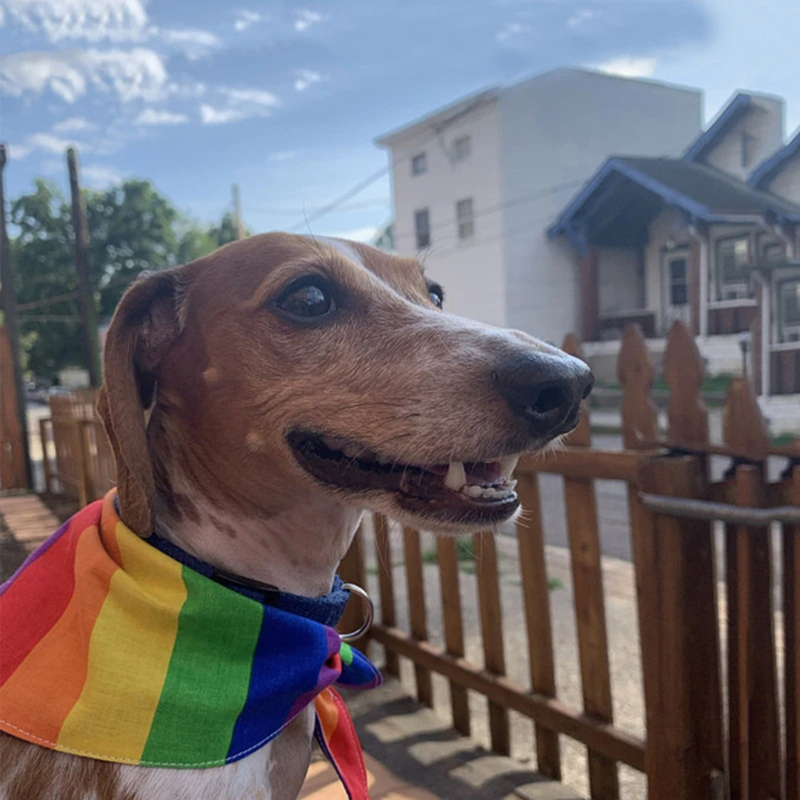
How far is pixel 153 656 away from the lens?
1.17 metres

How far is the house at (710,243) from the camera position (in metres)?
4.89

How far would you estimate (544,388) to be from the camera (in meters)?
1.14

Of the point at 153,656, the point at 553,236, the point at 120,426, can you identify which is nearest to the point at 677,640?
the point at 153,656

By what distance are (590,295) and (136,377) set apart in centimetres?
1405

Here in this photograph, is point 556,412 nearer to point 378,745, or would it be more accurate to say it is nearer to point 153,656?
point 153,656

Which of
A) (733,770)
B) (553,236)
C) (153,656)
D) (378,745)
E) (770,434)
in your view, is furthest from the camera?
(553,236)

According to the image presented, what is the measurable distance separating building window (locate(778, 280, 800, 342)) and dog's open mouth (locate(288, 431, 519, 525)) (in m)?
4.72

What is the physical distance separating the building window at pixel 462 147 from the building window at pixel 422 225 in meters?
1.78

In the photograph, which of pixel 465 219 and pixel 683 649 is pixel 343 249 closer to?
pixel 683 649

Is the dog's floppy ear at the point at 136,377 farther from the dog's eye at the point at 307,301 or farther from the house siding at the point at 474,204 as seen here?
the house siding at the point at 474,204

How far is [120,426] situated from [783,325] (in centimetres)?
538

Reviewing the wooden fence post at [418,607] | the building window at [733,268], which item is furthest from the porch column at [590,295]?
the wooden fence post at [418,607]

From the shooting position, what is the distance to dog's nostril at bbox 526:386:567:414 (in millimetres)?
1146

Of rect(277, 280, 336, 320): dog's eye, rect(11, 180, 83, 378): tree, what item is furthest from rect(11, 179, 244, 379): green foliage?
rect(277, 280, 336, 320): dog's eye
